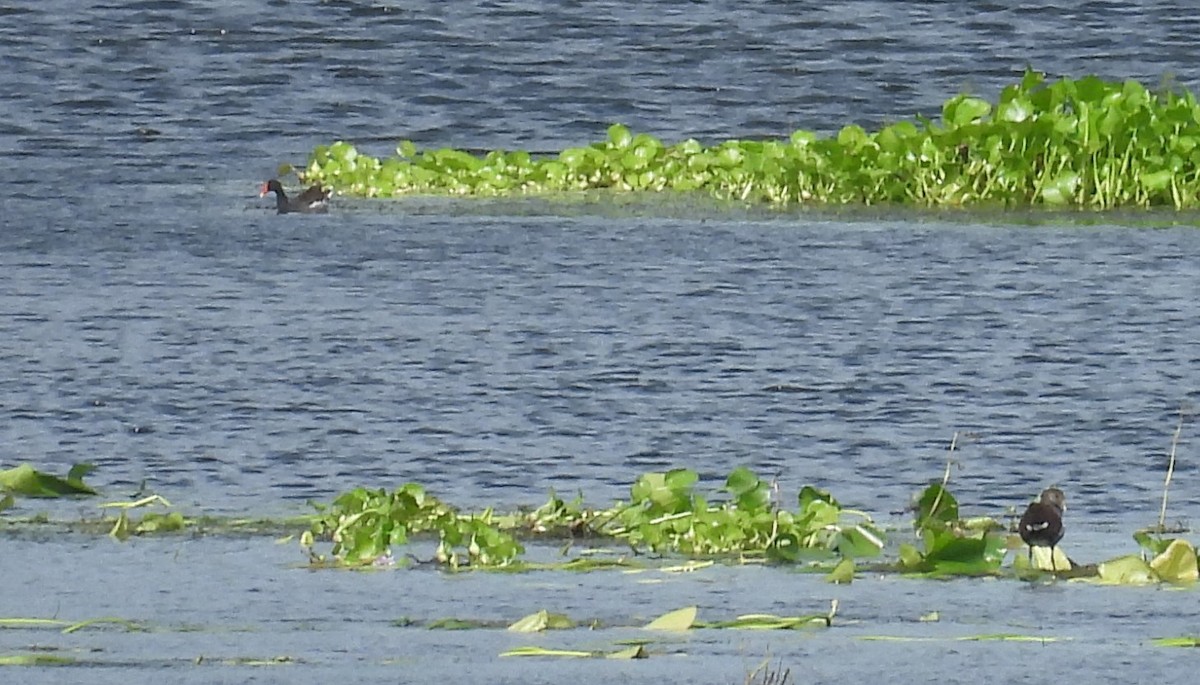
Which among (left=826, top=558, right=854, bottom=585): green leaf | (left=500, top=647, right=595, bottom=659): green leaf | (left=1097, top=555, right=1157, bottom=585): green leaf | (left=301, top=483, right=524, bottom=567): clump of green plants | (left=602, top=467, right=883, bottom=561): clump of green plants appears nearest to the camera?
(left=500, top=647, right=595, bottom=659): green leaf

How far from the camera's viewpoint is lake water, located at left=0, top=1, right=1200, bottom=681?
9797mm

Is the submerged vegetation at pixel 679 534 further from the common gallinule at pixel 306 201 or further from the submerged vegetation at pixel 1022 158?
the submerged vegetation at pixel 1022 158

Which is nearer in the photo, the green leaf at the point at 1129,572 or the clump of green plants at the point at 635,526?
the green leaf at the point at 1129,572

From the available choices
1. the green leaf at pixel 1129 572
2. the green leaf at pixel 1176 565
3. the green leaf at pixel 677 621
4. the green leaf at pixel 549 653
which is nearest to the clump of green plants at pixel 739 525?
the green leaf at pixel 1129 572

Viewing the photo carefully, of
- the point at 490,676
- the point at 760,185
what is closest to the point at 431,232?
the point at 760,185

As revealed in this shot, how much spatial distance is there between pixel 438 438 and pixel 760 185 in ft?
28.3

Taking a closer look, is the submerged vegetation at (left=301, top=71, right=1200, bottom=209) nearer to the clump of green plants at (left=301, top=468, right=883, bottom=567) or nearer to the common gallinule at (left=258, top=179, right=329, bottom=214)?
the common gallinule at (left=258, top=179, right=329, bottom=214)

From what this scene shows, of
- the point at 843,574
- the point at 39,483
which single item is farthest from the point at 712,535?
the point at 39,483

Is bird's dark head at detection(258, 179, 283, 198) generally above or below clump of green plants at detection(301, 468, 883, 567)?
below

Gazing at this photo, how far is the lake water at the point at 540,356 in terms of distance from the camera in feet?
32.1

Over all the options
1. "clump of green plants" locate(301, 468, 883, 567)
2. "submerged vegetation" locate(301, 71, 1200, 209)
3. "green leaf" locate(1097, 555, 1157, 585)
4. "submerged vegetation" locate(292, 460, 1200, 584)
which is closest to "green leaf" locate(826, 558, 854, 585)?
"submerged vegetation" locate(292, 460, 1200, 584)

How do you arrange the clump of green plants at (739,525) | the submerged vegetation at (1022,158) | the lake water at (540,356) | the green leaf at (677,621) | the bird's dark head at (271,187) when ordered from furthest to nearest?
1. the bird's dark head at (271,187)
2. the submerged vegetation at (1022,158)
3. the lake water at (540,356)
4. the clump of green plants at (739,525)
5. the green leaf at (677,621)

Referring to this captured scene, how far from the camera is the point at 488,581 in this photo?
855 cm

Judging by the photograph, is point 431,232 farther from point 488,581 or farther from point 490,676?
point 490,676
